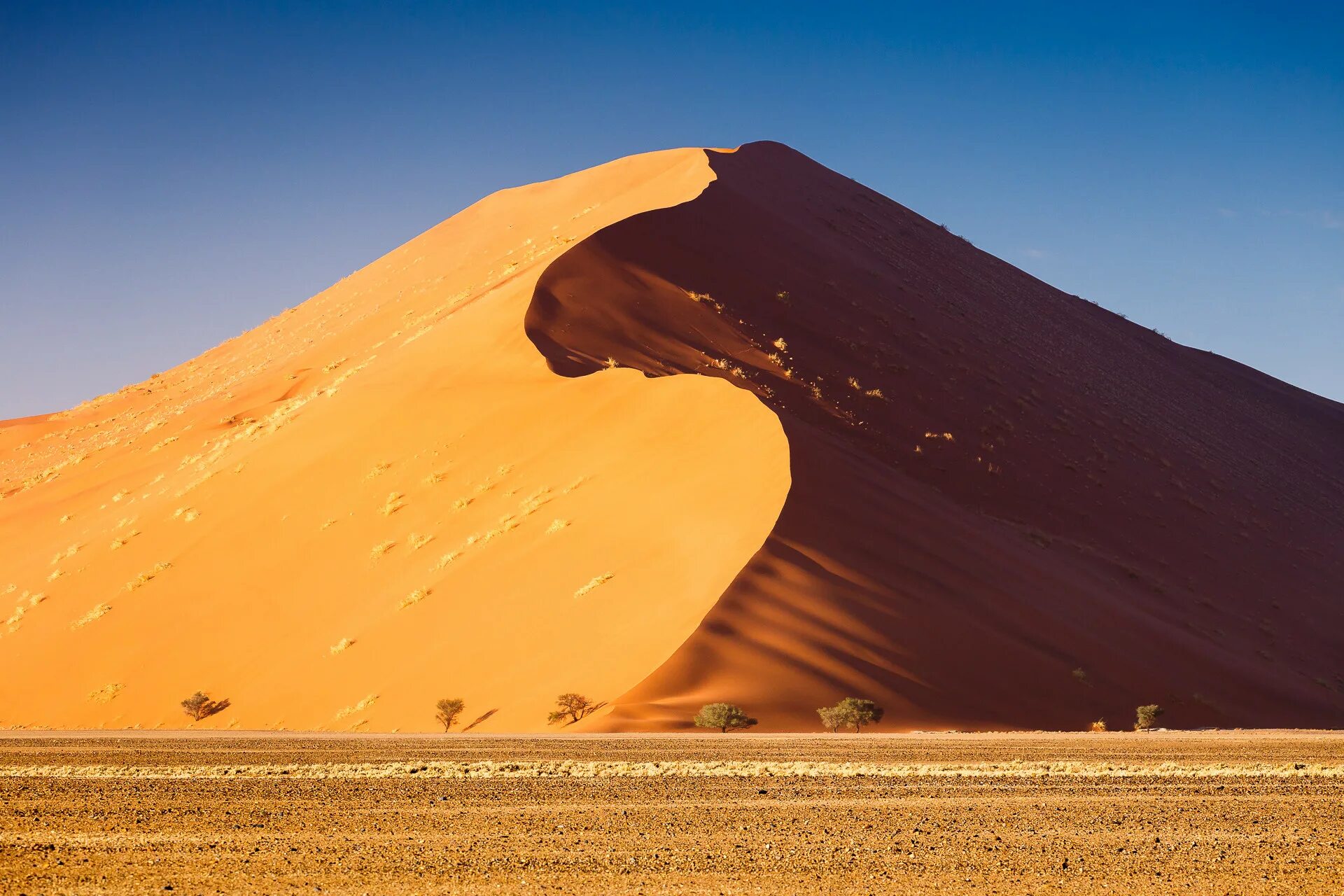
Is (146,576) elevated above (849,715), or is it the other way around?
(146,576)

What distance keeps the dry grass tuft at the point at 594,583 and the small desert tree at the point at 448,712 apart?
2.76 m

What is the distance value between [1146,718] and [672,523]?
797 centimetres

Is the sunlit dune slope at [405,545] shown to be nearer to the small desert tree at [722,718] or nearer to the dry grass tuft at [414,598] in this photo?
the dry grass tuft at [414,598]

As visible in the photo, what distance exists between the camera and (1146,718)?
58.3 ft

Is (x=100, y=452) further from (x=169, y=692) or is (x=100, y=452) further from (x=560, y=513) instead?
(x=560, y=513)

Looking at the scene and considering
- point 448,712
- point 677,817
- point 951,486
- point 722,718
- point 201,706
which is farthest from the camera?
Answer: point 951,486

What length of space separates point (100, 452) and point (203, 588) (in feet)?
65.6

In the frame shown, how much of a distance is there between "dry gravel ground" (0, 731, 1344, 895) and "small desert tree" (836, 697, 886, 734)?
59cm

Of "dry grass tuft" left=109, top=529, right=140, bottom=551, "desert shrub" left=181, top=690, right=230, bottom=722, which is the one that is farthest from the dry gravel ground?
"dry grass tuft" left=109, top=529, right=140, bottom=551

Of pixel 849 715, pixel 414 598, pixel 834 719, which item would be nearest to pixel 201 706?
pixel 414 598

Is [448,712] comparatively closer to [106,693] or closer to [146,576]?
[106,693]

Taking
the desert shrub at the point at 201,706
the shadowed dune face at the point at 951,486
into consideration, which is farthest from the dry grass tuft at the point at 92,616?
the shadowed dune face at the point at 951,486

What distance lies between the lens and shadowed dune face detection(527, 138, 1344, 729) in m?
17.3

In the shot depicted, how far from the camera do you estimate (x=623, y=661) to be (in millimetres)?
16797
